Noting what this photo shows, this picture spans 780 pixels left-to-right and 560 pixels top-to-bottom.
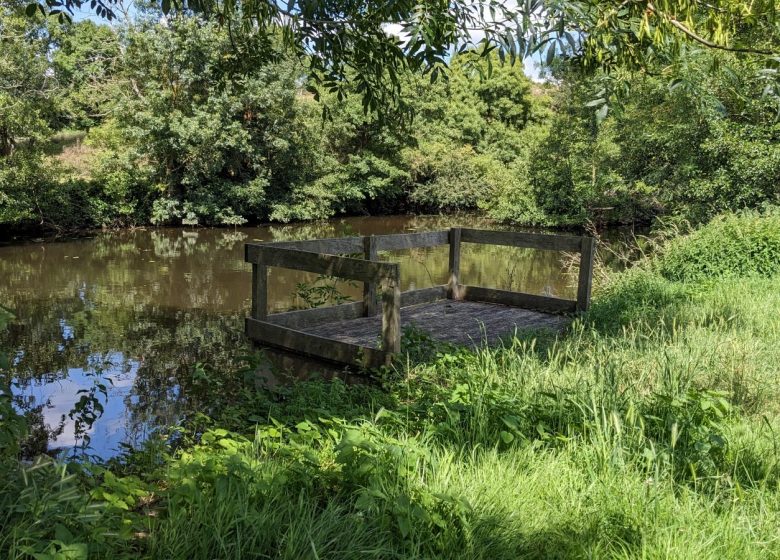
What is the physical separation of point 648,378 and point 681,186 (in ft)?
50.3

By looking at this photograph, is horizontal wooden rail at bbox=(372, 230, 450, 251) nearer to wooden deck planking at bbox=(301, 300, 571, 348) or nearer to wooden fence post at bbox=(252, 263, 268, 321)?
wooden deck planking at bbox=(301, 300, 571, 348)

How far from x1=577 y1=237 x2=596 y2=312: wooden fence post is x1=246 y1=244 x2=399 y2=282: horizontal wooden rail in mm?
3092

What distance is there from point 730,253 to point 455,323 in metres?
5.79

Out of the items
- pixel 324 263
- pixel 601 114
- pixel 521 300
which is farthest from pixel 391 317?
pixel 521 300

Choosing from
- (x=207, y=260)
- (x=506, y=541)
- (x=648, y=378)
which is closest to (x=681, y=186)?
(x=207, y=260)

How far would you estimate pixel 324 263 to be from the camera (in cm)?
686

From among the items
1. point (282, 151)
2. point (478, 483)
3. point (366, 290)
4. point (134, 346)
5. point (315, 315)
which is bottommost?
point (134, 346)

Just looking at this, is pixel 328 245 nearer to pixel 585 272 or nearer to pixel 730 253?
pixel 585 272

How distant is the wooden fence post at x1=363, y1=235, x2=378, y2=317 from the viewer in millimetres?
8234

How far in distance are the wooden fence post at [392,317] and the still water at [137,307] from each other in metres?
2.08

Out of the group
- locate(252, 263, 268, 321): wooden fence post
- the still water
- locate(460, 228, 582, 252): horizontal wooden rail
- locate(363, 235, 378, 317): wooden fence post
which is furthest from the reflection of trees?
locate(460, 228, 582, 252): horizontal wooden rail

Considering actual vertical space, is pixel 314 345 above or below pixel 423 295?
below

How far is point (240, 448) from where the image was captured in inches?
152

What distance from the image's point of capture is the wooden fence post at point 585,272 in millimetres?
8352
